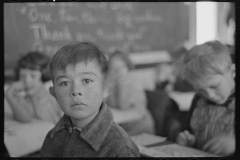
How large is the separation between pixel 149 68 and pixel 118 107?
289mm

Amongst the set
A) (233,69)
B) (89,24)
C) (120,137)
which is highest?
(89,24)

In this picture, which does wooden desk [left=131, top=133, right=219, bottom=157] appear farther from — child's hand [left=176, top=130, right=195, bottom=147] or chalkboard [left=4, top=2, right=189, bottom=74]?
chalkboard [left=4, top=2, right=189, bottom=74]

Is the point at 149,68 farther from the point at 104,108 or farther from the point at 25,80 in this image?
the point at 25,80

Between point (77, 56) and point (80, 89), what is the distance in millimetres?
144

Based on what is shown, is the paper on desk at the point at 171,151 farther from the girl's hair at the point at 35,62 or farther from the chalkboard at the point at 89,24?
the girl's hair at the point at 35,62

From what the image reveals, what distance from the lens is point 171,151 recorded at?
53.4 inches

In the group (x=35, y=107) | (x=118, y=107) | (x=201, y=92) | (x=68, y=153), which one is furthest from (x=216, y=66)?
(x=35, y=107)

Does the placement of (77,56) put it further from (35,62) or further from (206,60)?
(206,60)

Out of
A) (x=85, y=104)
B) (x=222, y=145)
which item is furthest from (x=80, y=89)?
(x=222, y=145)

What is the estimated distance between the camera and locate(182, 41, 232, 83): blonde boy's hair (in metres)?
1.28

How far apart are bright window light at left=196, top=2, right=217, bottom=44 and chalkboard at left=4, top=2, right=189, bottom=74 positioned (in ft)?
0.23

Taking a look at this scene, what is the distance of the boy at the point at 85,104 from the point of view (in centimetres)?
118

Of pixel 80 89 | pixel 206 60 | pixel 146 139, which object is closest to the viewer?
pixel 80 89

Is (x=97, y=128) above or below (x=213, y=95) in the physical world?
below
